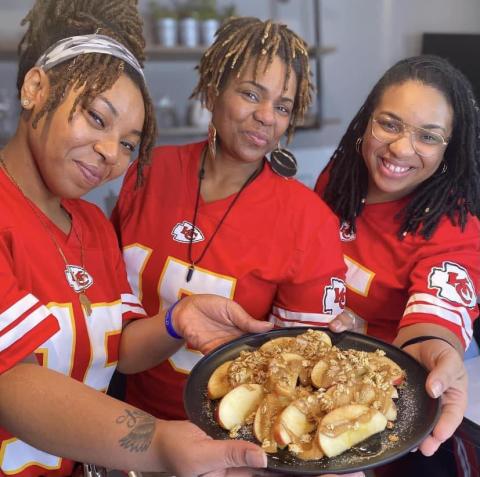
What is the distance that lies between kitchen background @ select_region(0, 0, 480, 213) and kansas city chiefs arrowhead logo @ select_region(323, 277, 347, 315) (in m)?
2.37

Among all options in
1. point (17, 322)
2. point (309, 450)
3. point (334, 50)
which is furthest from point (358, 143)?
point (334, 50)

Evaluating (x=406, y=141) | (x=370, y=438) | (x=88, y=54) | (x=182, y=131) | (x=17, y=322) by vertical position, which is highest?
(x=88, y=54)

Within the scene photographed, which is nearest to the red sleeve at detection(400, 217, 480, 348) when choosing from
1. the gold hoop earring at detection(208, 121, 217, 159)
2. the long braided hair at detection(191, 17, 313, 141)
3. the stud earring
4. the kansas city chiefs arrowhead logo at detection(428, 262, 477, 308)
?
the kansas city chiefs arrowhead logo at detection(428, 262, 477, 308)

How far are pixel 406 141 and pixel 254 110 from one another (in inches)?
16.2

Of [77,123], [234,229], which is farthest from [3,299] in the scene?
[234,229]

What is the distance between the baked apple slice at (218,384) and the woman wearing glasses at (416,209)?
0.47 m

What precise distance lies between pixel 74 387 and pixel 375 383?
549 mm

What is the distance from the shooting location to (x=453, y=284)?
1379 millimetres

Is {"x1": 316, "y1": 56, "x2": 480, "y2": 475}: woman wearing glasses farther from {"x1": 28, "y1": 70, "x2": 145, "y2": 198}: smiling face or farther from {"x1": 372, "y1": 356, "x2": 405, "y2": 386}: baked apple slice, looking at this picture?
{"x1": 28, "y1": 70, "x2": 145, "y2": 198}: smiling face

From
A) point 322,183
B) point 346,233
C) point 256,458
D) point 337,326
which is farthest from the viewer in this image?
point 322,183

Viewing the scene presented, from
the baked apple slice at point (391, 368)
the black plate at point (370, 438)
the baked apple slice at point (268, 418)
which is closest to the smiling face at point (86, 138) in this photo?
the black plate at point (370, 438)

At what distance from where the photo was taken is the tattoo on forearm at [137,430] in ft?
2.93

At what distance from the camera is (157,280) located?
1427 millimetres

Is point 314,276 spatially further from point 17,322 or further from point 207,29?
point 207,29
